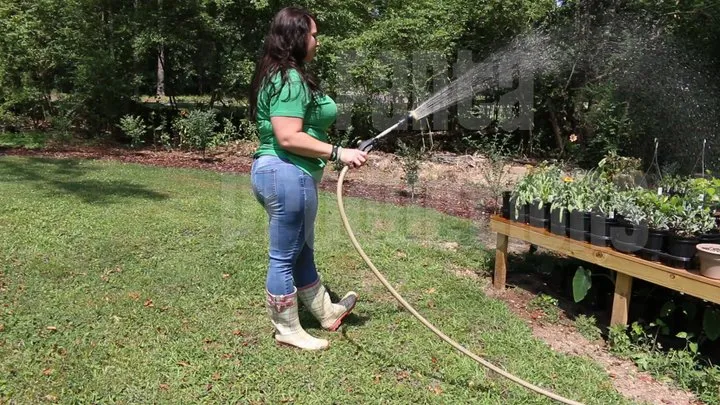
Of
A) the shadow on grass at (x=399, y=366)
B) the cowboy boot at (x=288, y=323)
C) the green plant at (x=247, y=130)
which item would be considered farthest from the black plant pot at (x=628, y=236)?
the green plant at (x=247, y=130)

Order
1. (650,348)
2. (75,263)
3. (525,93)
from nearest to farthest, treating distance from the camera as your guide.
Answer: (650,348) → (75,263) → (525,93)

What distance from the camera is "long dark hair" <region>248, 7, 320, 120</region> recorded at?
2680 mm

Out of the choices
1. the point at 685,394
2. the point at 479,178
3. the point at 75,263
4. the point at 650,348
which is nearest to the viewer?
the point at 685,394

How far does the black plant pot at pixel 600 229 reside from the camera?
3.44 m

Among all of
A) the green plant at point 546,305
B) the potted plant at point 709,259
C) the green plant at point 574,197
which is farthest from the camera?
the green plant at point 546,305

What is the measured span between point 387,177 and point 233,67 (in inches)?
156

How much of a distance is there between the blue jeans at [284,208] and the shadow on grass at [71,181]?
4.00 meters

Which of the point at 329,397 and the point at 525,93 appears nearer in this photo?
the point at 329,397

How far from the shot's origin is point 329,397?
2.69m

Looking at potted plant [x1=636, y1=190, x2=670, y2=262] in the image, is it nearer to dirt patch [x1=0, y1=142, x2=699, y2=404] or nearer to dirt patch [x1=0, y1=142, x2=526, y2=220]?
dirt patch [x1=0, y1=142, x2=699, y2=404]

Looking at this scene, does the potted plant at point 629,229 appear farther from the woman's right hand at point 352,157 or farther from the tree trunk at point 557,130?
the tree trunk at point 557,130

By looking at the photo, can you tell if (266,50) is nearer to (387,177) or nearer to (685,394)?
(685,394)

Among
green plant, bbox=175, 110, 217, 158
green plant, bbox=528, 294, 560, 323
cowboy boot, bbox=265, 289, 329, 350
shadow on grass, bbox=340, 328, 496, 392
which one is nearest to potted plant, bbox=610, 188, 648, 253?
green plant, bbox=528, 294, 560, 323

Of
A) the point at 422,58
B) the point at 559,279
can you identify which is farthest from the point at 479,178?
the point at 559,279
